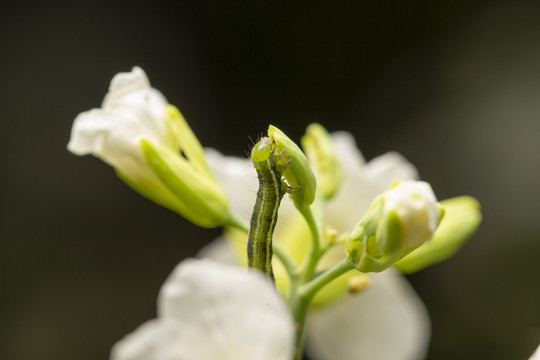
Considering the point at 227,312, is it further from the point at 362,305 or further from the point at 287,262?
the point at 362,305

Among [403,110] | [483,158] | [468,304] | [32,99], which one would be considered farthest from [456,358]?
[32,99]

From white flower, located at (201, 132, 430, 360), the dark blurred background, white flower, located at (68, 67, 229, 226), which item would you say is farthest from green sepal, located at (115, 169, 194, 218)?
the dark blurred background

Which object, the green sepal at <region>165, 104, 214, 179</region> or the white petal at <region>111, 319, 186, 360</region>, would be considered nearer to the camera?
the white petal at <region>111, 319, 186, 360</region>

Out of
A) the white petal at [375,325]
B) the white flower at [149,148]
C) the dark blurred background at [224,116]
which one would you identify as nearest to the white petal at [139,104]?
the white flower at [149,148]

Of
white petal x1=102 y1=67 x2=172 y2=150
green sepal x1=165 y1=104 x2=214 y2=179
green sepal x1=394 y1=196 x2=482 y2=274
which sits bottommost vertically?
green sepal x1=394 y1=196 x2=482 y2=274

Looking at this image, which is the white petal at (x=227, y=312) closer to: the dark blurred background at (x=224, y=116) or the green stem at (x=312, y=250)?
the green stem at (x=312, y=250)

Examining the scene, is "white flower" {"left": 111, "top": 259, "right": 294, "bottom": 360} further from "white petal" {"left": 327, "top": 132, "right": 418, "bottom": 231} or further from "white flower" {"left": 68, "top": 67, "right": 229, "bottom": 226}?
"white petal" {"left": 327, "top": 132, "right": 418, "bottom": 231}

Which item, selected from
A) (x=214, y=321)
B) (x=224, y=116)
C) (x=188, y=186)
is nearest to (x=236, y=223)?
(x=188, y=186)

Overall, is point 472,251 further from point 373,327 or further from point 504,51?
point 373,327
